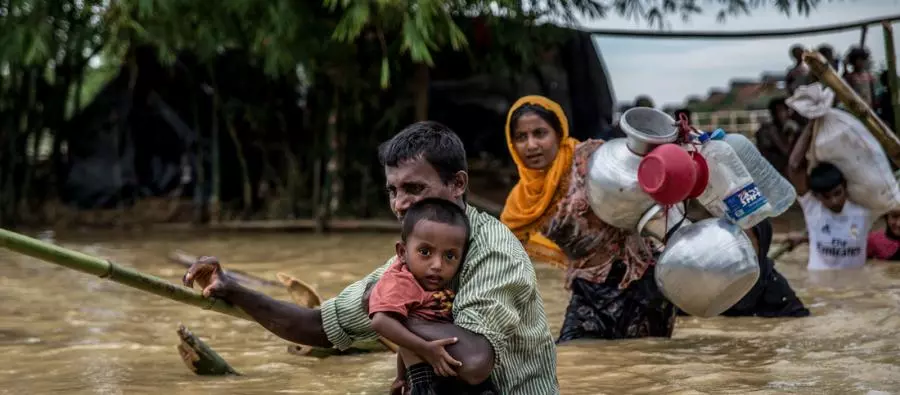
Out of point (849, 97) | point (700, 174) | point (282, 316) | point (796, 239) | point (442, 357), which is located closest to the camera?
point (442, 357)

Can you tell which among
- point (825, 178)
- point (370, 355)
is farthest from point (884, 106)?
point (370, 355)

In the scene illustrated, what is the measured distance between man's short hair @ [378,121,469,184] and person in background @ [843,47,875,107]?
614 cm

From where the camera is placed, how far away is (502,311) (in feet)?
9.66

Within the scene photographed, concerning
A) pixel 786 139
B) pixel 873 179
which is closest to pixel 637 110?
pixel 873 179

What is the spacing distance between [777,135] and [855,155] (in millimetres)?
3703

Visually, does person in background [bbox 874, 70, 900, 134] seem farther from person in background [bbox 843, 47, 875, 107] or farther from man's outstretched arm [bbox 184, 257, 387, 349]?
man's outstretched arm [bbox 184, 257, 387, 349]

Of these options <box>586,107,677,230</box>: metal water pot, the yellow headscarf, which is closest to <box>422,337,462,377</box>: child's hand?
<box>586,107,677,230</box>: metal water pot

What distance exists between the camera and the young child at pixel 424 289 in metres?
2.91

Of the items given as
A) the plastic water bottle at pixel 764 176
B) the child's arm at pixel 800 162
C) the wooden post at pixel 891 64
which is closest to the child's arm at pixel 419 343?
the plastic water bottle at pixel 764 176

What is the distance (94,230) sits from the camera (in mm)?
12750

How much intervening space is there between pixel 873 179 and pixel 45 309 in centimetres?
458

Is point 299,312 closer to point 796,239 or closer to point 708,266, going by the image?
point 708,266

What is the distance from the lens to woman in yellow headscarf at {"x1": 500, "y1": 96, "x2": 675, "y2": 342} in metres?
4.95

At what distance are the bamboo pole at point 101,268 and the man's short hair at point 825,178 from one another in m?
4.87
